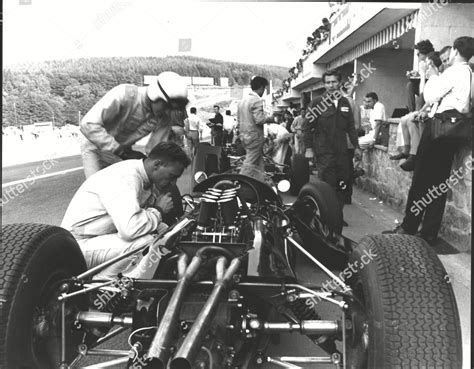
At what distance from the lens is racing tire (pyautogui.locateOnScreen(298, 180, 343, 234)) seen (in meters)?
4.64

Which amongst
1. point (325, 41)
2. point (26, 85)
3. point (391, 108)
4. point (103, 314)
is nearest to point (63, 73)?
point (26, 85)

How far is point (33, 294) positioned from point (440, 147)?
4149 mm

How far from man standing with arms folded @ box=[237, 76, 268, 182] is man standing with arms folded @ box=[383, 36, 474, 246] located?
3019mm

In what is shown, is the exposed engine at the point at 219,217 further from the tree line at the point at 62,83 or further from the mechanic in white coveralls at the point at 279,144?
the tree line at the point at 62,83

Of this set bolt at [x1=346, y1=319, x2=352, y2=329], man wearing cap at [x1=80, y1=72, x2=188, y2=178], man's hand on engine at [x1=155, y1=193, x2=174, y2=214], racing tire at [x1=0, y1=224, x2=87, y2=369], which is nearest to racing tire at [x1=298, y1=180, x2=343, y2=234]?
man wearing cap at [x1=80, y1=72, x2=188, y2=178]

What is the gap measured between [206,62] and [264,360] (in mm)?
45424

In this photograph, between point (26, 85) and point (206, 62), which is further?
point (206, 62)

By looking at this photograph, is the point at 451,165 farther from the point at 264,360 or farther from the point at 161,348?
the point at 161,348

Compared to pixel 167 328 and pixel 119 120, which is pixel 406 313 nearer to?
pixel 167 328

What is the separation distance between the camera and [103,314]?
7.89 ft
